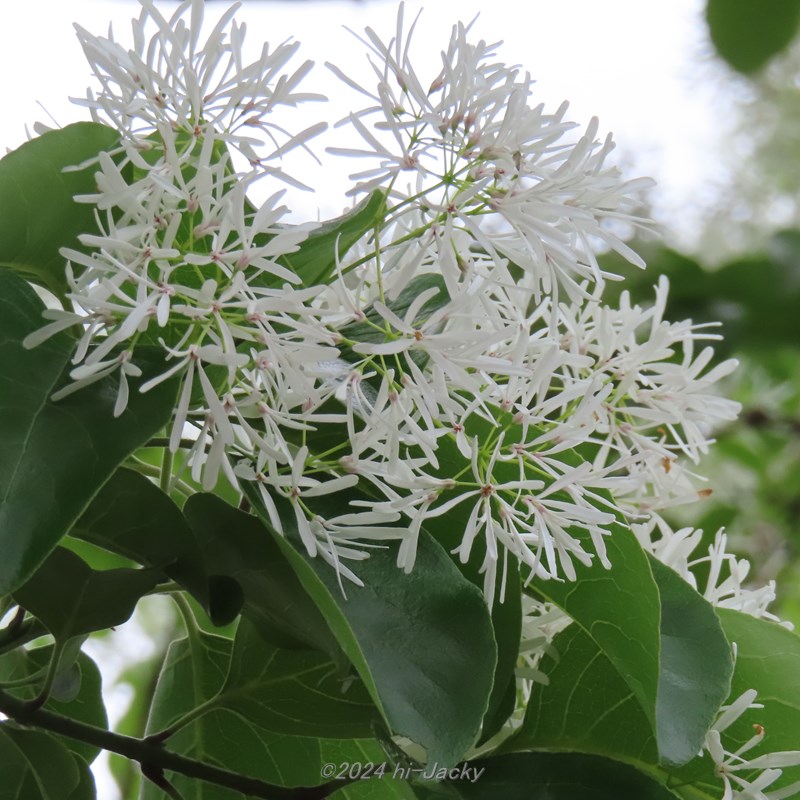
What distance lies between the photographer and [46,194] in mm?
357

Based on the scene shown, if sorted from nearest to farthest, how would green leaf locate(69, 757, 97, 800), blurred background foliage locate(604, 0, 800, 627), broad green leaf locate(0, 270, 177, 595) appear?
broad green leaf locate(0, 270, 177, 595) < green leaf locate(69, 757, 97, 800) < blurred background foliage locate(604, 0, 800, 627)

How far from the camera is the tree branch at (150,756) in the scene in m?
0.37

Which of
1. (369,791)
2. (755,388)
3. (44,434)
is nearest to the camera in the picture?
(44,434)

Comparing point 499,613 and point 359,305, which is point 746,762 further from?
point 359,305

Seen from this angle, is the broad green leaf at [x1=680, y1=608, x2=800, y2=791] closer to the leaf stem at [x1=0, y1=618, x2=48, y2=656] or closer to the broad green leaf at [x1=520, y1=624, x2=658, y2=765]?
the broad green leaf at [x1=520, y1=624, x2=658, y2=765]

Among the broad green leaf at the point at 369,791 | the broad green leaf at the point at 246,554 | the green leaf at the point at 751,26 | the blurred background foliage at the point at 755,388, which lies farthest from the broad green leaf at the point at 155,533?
the blurred background foliage at the point at 755,388

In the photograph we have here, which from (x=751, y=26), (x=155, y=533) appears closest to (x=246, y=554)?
(x=155, y=533)

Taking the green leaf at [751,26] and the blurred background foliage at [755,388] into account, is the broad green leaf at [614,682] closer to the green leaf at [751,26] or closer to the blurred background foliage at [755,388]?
the green leaf at [751,26]

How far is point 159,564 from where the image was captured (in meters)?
0.37

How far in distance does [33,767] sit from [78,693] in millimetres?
55

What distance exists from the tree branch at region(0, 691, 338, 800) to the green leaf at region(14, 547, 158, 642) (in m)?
0.03

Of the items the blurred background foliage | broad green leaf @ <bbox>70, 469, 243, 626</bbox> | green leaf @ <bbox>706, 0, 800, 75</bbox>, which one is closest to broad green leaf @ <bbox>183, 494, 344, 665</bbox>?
broad green leaf @ <bbox>70, 469, 243, 626</bbox>

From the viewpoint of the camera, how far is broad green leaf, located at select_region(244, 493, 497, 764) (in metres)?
0.31

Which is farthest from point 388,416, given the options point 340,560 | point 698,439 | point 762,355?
point 762,355
